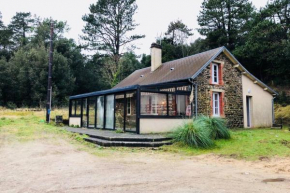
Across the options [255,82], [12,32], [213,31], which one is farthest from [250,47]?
[12,32]

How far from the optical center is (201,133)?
293 inches

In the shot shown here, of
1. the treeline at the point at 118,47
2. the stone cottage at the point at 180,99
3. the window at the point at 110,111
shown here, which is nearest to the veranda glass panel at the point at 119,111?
the stone cottage at the point at 180,99

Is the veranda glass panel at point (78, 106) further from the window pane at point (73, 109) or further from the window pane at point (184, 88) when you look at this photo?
the window pane at point (184, 88)

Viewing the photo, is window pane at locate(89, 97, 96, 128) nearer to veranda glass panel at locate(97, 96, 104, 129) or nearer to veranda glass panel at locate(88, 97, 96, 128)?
veranda glass panel at locate(88, 97, 96, 128)

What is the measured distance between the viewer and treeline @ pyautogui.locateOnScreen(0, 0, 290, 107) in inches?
889

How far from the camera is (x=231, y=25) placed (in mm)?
27250

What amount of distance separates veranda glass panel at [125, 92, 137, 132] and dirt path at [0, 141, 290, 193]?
122 inches

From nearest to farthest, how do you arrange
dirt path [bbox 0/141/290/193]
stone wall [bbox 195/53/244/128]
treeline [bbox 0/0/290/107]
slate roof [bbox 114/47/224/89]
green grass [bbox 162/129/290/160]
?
dirt path [bbox 0/141/290/193], green grass [bbox 162/129/290/160], stone wall [bbox 195/53/244/128], slate roof [bbox 114/47/224/89], treeline [bbox 0/0/290/107]

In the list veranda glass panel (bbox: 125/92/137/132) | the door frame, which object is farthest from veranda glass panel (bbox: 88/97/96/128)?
the door frame

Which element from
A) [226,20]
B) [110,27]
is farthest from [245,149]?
[110,27]

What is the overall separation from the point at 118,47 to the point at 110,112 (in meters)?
19.1

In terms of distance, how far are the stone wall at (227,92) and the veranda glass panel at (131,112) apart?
378 cm

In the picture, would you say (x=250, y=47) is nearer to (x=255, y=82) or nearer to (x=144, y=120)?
(x=255, y=82)

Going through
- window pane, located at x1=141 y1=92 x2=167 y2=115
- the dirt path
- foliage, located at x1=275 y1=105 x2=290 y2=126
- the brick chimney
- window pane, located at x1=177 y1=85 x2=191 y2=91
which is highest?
the brick chimney
